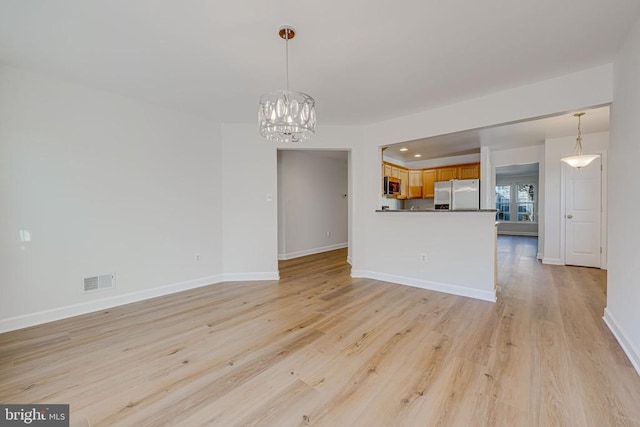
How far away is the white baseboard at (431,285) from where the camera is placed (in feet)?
10.3

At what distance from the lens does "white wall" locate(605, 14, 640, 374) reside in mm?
1826

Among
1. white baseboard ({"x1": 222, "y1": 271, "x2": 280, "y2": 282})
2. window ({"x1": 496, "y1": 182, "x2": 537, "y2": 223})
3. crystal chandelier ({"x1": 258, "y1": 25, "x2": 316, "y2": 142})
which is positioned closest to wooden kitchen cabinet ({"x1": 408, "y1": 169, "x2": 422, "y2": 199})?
white baseboard ({"x1": 222, "y1": 271, "x2": 280, "y2": 282})

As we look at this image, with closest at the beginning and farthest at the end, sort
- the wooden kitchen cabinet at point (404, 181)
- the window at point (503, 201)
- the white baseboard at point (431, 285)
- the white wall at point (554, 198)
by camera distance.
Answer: the white baseboard at point (431, 285), the white wall at point (554, 198), the wooden kitchen cabinet at point (404, 181), the window at point (503, 201)

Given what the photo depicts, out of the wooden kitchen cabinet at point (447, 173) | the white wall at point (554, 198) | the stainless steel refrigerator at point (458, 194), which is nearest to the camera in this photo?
the white wall at point (554, 198)

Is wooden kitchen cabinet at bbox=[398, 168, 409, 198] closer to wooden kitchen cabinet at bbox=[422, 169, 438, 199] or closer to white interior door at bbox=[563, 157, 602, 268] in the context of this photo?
wooden kitchen cabinet at bbox=[422, 169, 438, 199]

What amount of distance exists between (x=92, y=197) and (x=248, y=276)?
2123mm

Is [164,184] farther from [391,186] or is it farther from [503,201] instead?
[503,201]

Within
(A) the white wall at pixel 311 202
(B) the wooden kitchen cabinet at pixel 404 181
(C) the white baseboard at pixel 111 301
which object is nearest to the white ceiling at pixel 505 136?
(B) the wooden kitchen cabinet at pixel 404 181

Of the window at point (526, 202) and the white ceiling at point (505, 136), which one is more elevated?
the white ceiling at point (505, 136)

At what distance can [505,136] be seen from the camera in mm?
4691

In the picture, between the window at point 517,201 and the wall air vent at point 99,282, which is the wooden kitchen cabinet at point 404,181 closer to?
the window at point 517,201

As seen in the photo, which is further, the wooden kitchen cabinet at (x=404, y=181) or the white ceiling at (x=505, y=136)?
the wooden kitchen cabinet at (x=404, y=181)

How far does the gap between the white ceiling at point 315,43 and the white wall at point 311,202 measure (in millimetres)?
2925

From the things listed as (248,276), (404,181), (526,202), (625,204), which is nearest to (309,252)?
(248,276)
